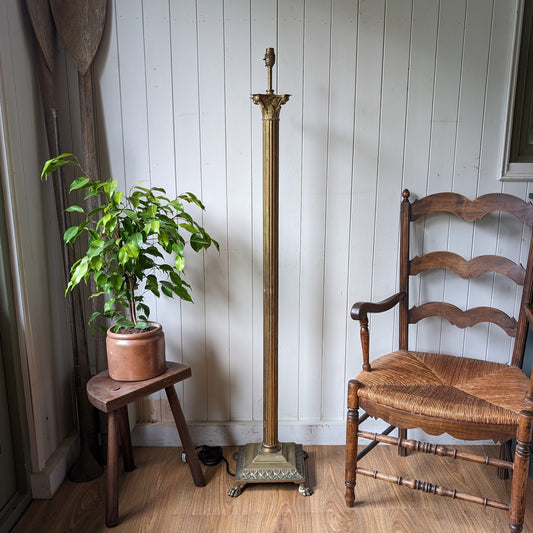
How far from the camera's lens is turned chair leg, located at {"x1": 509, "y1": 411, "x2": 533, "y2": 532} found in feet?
4.60

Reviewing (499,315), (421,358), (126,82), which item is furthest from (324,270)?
(126,82)

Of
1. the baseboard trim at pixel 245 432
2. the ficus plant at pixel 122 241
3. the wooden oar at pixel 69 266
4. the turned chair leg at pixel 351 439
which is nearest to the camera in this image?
the ficus plant at pixel 122 241

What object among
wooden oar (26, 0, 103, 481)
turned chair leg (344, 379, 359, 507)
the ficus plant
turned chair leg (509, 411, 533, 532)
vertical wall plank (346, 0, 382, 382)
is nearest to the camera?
turned chair leg (509, 411, 533, 532)

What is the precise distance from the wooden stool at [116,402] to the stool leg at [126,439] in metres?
0.20

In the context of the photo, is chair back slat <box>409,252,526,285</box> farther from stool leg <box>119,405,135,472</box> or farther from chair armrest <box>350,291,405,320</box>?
stool leg <box>119,405,135,472</box>

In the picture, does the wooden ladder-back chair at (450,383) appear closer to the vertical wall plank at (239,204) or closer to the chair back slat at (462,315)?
the chair back slat at (462,315)

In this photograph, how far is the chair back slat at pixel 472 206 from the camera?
179 cm

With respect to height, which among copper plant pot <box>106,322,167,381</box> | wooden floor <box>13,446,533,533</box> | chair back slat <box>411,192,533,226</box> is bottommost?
wooden floor <box>13,446,533,533</box>

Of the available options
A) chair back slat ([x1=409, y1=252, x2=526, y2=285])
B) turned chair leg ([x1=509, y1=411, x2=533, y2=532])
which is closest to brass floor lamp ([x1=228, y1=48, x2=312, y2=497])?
chair back slat ([x1=409, y1=252, x2=526, y2=285])

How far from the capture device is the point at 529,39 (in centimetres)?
184

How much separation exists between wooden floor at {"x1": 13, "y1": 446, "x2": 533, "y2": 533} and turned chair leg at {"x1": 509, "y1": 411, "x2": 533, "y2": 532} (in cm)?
22

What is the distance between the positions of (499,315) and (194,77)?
58.9 inches

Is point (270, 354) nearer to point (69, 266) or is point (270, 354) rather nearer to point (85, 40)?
point (69, 266)

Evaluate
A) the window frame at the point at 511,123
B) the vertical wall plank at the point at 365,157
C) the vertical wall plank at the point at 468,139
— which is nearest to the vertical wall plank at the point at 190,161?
the vertical wall plank at the point at 365,157
